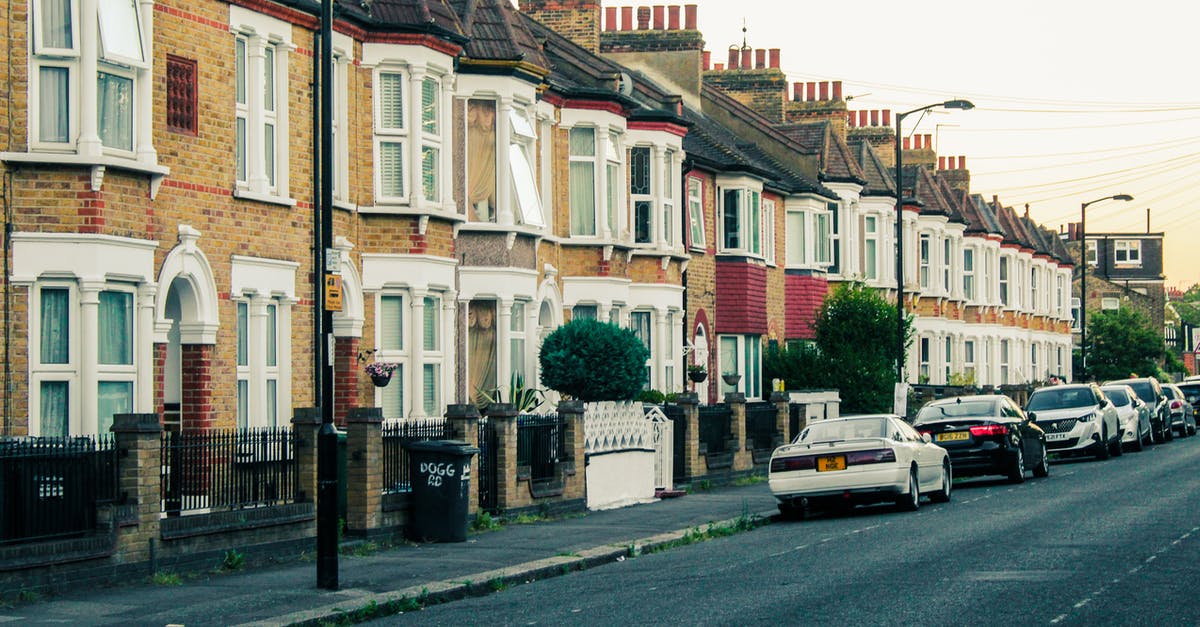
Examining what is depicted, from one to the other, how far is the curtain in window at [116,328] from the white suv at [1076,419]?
21.7 meters

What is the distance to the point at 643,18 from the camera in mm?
47156

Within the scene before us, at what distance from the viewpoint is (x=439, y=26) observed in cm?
2595

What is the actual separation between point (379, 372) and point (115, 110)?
6361mm

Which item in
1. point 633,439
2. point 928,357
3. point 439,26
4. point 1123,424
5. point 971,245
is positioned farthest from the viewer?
point 971,245

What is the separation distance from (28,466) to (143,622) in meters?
2.32

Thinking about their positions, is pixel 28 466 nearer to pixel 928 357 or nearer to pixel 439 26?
pixel 439 26

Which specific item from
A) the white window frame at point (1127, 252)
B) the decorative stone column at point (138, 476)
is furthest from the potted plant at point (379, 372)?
the white window frame at point (1127, 252)

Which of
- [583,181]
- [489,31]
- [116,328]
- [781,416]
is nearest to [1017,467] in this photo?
[781,416]

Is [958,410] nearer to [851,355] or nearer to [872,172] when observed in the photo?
[851,355]

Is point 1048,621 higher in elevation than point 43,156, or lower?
lower

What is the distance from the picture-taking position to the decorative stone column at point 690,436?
3042 cm

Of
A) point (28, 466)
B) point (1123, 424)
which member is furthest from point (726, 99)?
point (28, 466)

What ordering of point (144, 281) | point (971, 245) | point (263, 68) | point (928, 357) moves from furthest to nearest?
point (971, 245) < point (928, 357) < point (263, 68) < point (144, 281)

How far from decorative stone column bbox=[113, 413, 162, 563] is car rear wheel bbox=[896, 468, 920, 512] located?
11.5 metres
